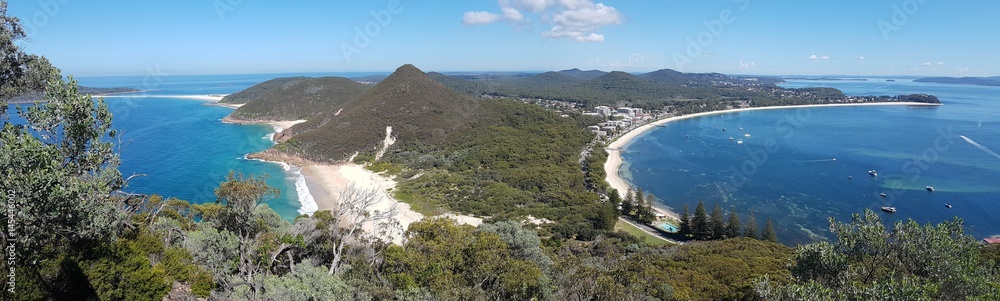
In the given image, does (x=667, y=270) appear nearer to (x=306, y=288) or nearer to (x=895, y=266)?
(x=895, y=266)

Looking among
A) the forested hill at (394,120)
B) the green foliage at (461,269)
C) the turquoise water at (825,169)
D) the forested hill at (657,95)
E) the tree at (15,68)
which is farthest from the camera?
the forested hill at (657,95)

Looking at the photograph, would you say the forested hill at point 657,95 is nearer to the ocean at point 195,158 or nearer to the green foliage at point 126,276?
the ocean at point 195,158

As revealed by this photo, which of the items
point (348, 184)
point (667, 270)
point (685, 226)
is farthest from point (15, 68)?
point (348, 184)

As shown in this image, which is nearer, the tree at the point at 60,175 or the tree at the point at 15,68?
the tree at the point at 60,175

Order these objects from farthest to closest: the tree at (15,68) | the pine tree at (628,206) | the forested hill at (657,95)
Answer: the forested hill at (657,95) < the pine tree at (628,206) < the tree at (15,68)

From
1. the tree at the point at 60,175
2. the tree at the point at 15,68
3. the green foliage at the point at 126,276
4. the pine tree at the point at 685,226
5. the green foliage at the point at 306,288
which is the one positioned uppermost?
the tree at the point at 15,68

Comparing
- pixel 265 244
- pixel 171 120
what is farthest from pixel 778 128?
pixel 171 120

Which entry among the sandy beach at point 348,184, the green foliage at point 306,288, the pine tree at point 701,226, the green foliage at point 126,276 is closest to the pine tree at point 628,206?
the pine tree at point 701,226

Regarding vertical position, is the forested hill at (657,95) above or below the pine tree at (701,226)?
above
